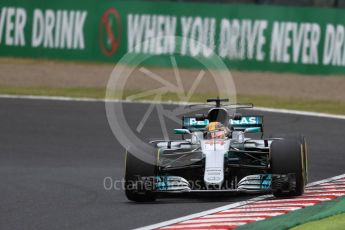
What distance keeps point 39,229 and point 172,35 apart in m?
19.7

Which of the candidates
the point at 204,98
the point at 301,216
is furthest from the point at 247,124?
the point at 204,98

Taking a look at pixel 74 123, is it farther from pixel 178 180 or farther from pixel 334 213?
pixel 334 213

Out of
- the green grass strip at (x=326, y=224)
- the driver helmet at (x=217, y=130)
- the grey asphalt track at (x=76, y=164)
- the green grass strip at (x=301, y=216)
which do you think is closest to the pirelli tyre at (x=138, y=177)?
the grey asphalt track at (x=76, y=164)

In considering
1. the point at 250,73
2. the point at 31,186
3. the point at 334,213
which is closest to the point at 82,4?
the point at 250,73

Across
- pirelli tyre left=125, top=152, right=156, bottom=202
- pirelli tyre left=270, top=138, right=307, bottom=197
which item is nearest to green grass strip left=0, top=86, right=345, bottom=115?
pirelli tyre left=270, top=138, right=307, bottom=197

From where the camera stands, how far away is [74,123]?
2122 centimetres

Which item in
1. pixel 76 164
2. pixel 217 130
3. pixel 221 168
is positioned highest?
pixel 217 130

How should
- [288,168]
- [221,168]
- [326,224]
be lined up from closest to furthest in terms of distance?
[326,224], [288,168], [221,168]

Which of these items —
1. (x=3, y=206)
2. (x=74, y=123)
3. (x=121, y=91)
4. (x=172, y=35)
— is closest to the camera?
(x=3, y=206)

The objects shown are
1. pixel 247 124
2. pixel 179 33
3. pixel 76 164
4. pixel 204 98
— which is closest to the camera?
pixel 247 124

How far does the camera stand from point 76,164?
16.4 meters

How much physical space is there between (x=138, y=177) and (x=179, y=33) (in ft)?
59.0

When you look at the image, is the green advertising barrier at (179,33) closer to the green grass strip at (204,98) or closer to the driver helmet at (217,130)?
the green grass strip at (204,98)

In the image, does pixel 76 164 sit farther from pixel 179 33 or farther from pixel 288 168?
pixel 179 33
